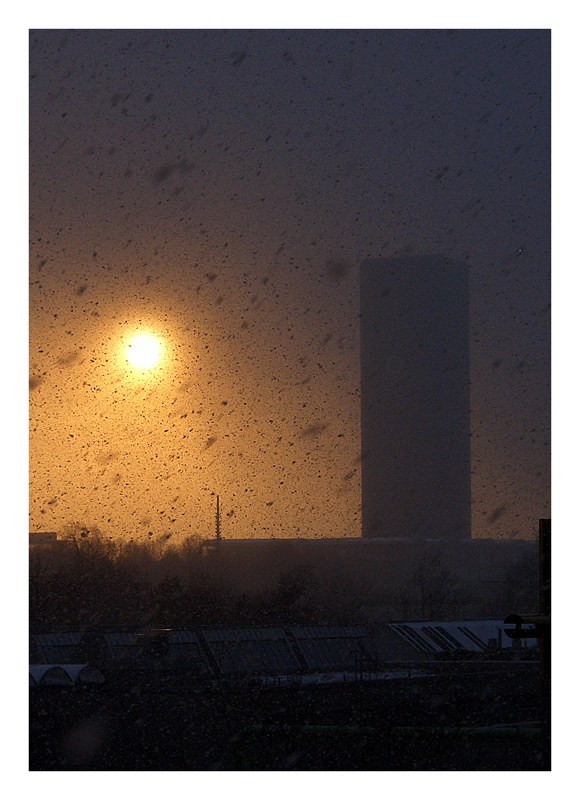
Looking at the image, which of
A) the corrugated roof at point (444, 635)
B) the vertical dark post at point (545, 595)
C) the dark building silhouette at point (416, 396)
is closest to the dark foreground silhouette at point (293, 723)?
the corrugated roof at point (444, 635)

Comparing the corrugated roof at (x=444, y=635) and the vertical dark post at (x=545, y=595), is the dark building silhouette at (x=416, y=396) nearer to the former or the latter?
the corrugated roof at (x=444, y=635)

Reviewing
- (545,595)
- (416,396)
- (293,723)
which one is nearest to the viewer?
(545,595)

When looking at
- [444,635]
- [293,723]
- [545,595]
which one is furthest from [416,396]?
[545,595]

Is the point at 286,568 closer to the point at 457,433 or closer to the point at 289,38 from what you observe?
the point at 289,38

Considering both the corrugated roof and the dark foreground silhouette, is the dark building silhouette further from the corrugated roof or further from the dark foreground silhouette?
the dark foreground silhouette

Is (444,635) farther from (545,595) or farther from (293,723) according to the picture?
(545,595)

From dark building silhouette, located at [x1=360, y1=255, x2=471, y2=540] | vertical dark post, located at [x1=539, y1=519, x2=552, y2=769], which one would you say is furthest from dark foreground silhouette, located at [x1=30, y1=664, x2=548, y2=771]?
dark building silhouette, located at [x1=360, y1=255, x2=471, y2=540]

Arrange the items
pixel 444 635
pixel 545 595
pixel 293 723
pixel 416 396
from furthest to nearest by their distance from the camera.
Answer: pixel 416 396 → pixel 444 635 → pixel 293 723 → pixel 545 595

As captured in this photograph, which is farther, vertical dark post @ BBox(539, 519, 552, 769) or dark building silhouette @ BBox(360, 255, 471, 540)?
dark building silhouette @ BBox(360, 255, 471, 540)
